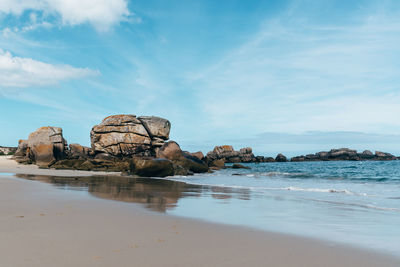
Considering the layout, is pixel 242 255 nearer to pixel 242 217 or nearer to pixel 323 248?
pixel 323 248

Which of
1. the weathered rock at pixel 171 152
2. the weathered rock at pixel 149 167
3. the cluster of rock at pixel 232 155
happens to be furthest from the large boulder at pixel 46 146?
the cluster of rock at pixel 232 155

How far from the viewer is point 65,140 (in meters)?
35.0

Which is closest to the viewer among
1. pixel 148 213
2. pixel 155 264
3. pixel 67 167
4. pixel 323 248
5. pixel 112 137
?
pixel 155 264

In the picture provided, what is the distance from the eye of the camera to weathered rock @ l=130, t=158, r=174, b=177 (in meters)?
21.0

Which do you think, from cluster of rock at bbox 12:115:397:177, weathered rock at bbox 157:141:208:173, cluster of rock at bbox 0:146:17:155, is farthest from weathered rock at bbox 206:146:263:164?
weathered rock at bbox 157:141:208:173

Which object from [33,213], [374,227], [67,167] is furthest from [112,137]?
[374,227]

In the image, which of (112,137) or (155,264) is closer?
(155,264)

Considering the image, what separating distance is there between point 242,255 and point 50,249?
2150 mm

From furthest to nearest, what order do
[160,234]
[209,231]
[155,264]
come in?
[209,231] → [160,234] → [155,264]

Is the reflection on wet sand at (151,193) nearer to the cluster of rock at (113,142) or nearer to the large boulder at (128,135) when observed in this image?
the cluster of rock at (113,142)

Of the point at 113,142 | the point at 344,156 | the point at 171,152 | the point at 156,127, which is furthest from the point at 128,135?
the point at 344,156

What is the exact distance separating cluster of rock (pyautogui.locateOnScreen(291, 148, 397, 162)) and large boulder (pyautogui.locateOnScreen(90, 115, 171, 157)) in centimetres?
6071

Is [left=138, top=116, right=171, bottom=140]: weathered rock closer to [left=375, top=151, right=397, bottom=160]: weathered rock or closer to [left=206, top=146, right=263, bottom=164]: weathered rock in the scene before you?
[left=206, top=146, right=263, bottom=164]: weathered rock

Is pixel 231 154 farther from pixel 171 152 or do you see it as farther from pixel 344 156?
pixel 171 152
